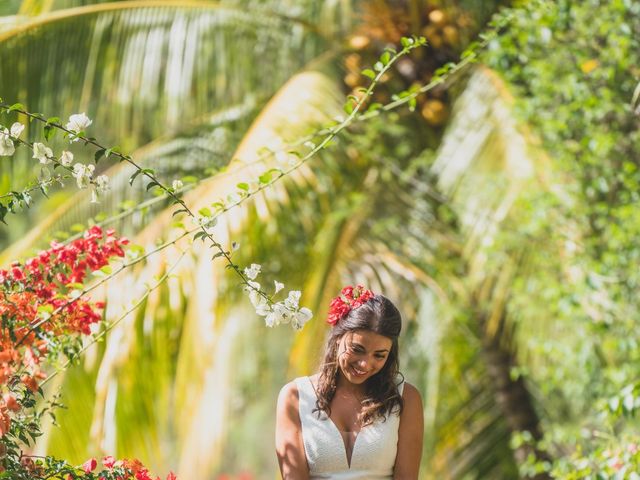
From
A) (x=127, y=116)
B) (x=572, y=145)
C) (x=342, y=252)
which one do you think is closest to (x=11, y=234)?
(x=127, y=116)

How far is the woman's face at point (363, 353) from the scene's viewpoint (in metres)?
3.04

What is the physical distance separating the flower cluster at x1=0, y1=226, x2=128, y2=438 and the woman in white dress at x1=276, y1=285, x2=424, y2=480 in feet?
2.15

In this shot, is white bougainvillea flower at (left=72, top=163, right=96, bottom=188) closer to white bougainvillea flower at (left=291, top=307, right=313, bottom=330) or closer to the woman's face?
white bougainvillea flower at (left=291, top=307, right=313, bottom=330)

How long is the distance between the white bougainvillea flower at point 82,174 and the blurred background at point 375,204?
7.29 ft

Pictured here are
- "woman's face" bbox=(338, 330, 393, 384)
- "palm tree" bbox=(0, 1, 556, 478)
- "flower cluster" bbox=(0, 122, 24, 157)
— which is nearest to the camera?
"flower cluster" bbox=(0, 122, 24, 157)

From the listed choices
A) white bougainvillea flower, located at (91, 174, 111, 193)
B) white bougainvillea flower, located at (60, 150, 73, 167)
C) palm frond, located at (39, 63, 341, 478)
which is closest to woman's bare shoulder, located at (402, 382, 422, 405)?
white bougainvillea flower, located at (91, 174, 111, 193)

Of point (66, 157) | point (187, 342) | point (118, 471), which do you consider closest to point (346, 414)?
point (118, 471)

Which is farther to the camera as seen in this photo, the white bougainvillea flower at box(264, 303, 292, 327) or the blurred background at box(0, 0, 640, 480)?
the blurred background at box(0, 0, 640, 480)

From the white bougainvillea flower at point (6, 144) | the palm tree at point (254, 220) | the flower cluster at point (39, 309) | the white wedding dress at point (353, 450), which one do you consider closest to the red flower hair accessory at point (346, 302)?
the white wedding dress at point (353, 450)

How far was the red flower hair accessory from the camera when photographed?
3.12m

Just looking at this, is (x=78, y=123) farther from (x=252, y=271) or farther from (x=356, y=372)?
(x=356, y=372)

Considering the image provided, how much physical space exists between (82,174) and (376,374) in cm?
105

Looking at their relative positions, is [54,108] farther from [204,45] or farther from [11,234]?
[11,234]

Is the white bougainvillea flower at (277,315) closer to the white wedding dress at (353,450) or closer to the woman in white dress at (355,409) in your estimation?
the woman in white dress at (355,409)
